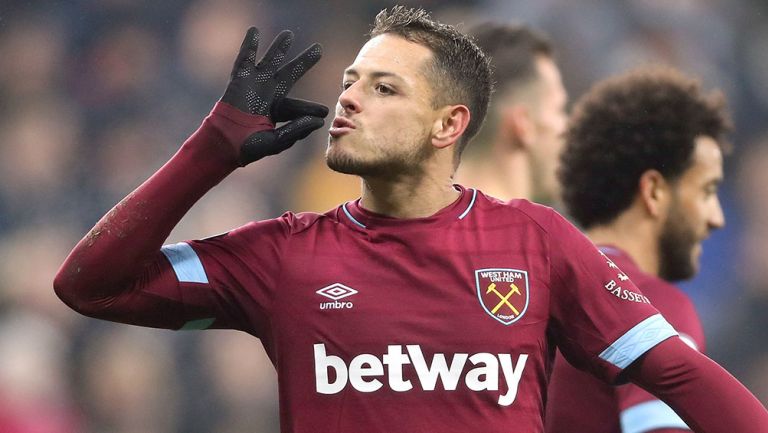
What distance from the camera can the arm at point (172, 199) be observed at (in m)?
3.10

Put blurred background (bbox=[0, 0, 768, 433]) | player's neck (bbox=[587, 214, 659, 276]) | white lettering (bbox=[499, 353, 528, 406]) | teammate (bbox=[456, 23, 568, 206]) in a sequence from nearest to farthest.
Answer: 1. white lettering (bbox=[499, 353, 528, 406])
2. player's neck (bbox=[587, 214, 659, 276])
3. teammate (bbox=[456, 23, 568, 206])
4. blurred background (bbox=[0, 0, 768, 433])

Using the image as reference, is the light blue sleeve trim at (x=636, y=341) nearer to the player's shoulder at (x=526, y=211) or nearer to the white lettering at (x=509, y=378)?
the white lettering at (x=509, y=378)

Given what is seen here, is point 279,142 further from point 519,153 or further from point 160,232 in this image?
point 519,153

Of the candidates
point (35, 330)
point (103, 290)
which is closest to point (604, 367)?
point (103, 290)

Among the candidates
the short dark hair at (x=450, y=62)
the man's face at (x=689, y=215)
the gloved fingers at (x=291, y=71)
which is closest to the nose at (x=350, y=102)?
the gloved fingers at (x=291, y=71)

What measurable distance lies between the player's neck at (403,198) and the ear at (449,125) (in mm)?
115

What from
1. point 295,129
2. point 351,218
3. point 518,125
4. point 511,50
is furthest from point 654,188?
point 295,129

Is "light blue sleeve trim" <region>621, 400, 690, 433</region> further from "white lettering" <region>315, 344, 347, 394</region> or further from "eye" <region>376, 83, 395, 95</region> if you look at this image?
"eye" <region>376, 83, 395, 95</region>

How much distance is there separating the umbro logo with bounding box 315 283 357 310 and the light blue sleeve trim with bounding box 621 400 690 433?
962 millimetres

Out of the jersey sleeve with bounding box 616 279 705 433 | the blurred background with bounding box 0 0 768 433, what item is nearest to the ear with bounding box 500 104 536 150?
the jersey sleeve with bounding box 616 279 705 433

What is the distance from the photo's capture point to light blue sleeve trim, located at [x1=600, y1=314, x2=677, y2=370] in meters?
3.13

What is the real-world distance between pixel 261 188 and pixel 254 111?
16.7 ft

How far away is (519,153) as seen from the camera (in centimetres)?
566

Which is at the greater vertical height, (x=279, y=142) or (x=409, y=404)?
(x=279, y=142)
